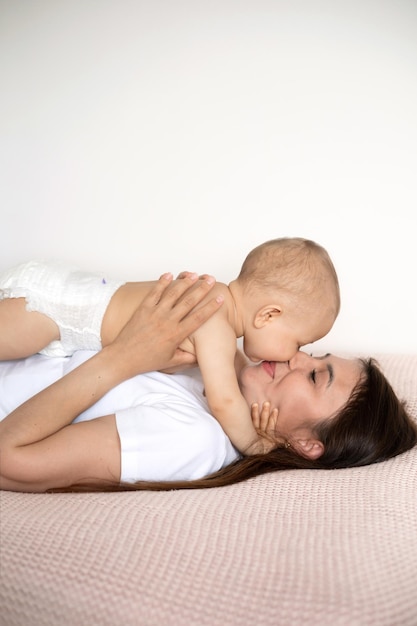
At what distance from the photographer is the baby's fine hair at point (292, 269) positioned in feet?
5.69

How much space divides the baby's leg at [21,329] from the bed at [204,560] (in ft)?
1.44

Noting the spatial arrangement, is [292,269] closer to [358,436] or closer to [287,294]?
[287,294]

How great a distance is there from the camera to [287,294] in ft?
5.69

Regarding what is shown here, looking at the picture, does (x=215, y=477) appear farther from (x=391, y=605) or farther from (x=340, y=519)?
(x=391, y=605)

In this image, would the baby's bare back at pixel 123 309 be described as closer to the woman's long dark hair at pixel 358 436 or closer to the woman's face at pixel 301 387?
the woman's face at pixel 301 387

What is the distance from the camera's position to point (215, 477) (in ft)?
5.57

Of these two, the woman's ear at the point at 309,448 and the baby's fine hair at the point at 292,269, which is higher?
the baby's fine hair at the point at 292,269

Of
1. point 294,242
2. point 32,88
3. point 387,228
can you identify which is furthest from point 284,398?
point 32,88

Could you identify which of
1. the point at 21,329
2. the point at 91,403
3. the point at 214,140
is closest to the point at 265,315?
the point at 91,403

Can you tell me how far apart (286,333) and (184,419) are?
379mm

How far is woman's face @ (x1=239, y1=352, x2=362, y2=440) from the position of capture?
1.81 metres

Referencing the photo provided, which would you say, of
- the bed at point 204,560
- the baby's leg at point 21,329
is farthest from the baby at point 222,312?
the bed at point 204,560

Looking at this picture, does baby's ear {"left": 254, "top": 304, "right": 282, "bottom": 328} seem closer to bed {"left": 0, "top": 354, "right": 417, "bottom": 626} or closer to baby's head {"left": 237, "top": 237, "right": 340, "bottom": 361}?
baby's head {"left": 237, "top": 237, "right": 340, "bottom": 361}

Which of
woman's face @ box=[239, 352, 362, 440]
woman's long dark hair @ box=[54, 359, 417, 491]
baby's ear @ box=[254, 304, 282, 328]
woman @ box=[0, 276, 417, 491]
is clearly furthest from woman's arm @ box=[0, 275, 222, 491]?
woman's long dark hair @ box=[54, 359, 417, 491]
